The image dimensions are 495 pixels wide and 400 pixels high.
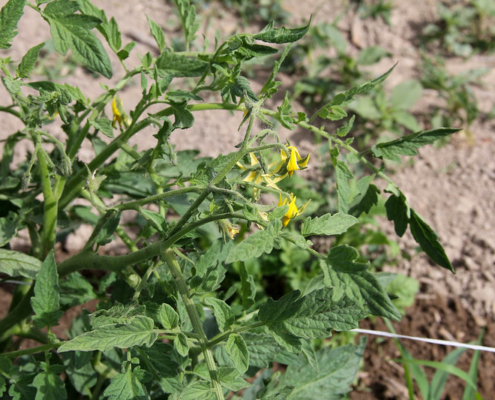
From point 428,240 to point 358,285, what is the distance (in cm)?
43

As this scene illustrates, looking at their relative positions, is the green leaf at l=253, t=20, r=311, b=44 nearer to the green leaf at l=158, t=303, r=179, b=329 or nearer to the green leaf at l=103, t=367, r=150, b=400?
the green leaf at l=158, t=303, r=179, b=329

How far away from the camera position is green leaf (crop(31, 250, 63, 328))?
1.22 meters

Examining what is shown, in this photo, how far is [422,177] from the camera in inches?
122

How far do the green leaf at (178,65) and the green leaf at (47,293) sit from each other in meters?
0.48

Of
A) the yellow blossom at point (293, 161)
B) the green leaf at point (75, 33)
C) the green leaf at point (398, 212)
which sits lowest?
the green leaf at point (398, 212)

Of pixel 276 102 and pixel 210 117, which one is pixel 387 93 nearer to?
pixel 276 102

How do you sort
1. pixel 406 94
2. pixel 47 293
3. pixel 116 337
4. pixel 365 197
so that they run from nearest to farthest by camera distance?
pixel 116 337
pixel 47 293
pixel 365 197
pixel 406 94

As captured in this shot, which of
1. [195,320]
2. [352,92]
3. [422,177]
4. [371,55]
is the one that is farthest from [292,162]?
[371,55]

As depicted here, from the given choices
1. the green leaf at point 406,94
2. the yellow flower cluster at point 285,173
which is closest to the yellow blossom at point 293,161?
the yellow flower cluster at point 285,173

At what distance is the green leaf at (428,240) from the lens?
123cm

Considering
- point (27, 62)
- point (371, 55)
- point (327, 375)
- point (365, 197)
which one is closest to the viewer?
point (27, 62)

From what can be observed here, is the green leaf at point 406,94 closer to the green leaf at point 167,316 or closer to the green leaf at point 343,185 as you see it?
the green leaf at point 343,185

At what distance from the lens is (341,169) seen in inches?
47.5

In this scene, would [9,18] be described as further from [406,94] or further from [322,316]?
[406,94]
